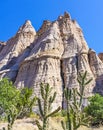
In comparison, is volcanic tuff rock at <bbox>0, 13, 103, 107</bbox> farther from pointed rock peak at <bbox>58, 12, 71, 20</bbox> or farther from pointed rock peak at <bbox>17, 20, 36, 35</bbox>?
pointed rock peak at <bbox>17, 20, 36, 35</bbox>

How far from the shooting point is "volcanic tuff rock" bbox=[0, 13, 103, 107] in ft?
209

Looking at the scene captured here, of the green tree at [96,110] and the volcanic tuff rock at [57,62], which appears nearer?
the green tree at [96,110]

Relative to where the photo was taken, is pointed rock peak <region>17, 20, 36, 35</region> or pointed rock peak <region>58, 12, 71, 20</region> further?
pointed rock peak <region>17, 20, 36, 35</region>

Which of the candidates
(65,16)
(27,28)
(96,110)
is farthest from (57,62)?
(27,28)

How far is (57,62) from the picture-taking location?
69.2 m

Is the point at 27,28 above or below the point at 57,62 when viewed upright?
above

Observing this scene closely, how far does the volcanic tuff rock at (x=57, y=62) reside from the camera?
6378cm

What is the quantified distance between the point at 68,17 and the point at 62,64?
965 inches

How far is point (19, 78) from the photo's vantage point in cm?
6988

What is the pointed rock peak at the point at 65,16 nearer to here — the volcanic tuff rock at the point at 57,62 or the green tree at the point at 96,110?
the volcanic tuff rock at the point at 57,62

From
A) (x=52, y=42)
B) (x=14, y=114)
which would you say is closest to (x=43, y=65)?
(x=52, y=42)

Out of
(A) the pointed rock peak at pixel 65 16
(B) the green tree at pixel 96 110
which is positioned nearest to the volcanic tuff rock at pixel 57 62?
(A) the pointed rock peak at pixel 65 16

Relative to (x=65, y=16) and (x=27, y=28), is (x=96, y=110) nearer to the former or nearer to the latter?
(x=65, y=16)

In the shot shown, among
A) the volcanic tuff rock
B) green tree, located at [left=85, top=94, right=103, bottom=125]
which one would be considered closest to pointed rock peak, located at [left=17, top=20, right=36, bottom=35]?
the volcanic tuff rock
